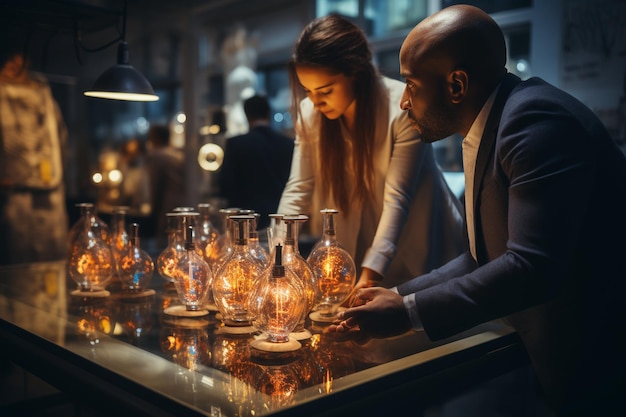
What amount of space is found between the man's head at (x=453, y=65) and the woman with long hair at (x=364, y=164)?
606 millimetres

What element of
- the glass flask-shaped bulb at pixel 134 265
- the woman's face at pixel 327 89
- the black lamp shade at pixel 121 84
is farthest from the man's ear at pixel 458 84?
the black lamp shade at pixel 121 84

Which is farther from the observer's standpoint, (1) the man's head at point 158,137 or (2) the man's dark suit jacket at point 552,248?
(1) the man's head at point 158,137

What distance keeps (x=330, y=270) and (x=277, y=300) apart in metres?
0.35

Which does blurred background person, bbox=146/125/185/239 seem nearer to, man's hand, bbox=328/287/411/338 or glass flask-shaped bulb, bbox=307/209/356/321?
glass flask-shaped bulb, bbox=307/209/356/321

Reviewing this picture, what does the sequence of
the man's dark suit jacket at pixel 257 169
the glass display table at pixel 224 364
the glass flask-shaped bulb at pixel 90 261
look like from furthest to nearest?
1. the man's dark suit jacket at pixel 257 169
2. the glass flask-shaped bulb at pixel 90 261
3. the glass display table at pixel 224 364

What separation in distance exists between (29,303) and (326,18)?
4.53 ft

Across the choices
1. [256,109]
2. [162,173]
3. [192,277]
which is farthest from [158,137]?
[192,277]

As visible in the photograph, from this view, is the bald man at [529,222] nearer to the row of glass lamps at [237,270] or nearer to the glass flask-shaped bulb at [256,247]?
the row of glass lamps at [237,270]

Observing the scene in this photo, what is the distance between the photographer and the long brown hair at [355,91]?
2.06 m

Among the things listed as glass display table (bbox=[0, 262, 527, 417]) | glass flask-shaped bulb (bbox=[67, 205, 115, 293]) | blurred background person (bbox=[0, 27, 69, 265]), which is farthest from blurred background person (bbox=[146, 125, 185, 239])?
glass display table (bbox=[0, 262, 527, 417])

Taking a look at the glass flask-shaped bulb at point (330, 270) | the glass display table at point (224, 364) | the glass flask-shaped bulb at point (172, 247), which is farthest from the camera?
the glass flask-shaped bulb at point (172, 247)

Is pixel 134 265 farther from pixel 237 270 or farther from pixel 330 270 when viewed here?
pixel 330 270

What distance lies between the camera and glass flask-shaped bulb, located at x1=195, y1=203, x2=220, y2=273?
6.83ft

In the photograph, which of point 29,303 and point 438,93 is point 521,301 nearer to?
point 438,93
